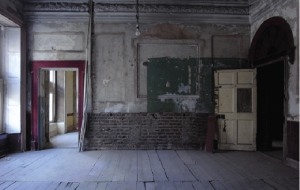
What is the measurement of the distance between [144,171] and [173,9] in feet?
12.8

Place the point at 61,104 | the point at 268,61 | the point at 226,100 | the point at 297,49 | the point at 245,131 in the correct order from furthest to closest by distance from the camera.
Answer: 1. the point at 61,104
2. the point at 226,100
3. the point at 245,131
4. the point at 268,61
5. the point at 297,49

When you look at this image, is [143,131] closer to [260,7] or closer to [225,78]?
[225,78]

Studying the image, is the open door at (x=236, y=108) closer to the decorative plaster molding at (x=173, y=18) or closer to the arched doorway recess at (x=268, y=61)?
the arched doorway recess at (x=268, y=61)

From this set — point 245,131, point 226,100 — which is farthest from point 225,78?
point 245,131

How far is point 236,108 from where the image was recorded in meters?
5.14

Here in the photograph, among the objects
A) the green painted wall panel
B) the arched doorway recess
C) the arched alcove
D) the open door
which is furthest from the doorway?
the arched alcove

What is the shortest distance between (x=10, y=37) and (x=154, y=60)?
3429 mm

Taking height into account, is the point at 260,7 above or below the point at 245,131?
above

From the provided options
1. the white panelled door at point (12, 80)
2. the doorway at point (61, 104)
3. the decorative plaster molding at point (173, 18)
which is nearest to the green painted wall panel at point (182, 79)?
the decorative plaster molding at point (173, 18)

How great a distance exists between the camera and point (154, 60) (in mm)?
5340

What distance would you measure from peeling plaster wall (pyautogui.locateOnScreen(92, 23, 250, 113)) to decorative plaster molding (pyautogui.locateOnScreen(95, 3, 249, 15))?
0.36 meters

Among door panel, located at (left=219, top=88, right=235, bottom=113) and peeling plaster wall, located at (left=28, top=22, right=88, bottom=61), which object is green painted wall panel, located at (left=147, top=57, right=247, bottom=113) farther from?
peeling plaster wall, located at (left=28, top=22, right=88, bottom=61)

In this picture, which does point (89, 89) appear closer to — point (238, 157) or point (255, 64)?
point (238, 157)

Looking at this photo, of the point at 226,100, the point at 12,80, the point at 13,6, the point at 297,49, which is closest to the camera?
the point at 297,49
